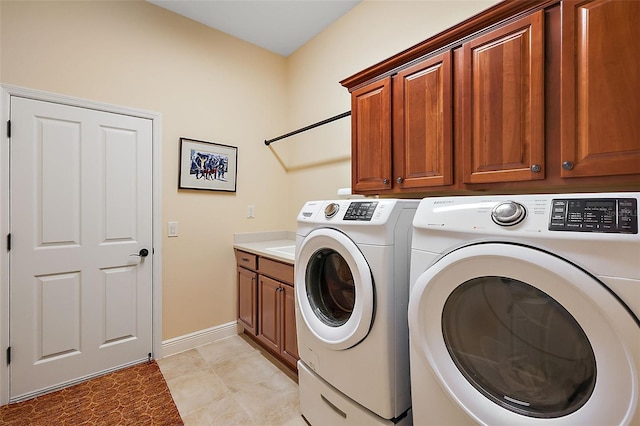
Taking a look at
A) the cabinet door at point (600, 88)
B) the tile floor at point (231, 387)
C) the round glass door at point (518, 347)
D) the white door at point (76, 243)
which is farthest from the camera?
the white door at point (76, 243)

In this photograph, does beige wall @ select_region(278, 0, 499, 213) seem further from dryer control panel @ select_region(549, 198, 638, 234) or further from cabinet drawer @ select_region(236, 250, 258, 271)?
dryer control panel @ select_region(549, 198, 638, 234)

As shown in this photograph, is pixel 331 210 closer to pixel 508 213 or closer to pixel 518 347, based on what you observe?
pixel 508 213

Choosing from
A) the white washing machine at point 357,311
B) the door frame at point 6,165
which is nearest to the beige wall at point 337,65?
the white washing machine at point 357,311

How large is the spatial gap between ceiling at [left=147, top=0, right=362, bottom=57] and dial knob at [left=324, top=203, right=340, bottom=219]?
1.85 metres

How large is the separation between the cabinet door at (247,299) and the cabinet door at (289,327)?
450 millimetres

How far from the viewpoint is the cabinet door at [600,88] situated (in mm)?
938

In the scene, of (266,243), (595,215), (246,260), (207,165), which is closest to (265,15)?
(207,165)

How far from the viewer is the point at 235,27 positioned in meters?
2.61

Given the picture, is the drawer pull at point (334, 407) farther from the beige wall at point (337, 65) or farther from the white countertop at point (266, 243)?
the beige wall at point (337, 65)

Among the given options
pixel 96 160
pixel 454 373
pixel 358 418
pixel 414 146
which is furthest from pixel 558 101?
pixel 96 160

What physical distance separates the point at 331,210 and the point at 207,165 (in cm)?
160

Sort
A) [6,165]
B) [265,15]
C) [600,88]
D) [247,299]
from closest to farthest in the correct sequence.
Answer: [600,88]
[6,165]
[265,15]
[247,299]

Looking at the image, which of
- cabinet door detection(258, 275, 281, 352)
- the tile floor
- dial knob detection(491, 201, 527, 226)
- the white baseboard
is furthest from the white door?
dial knob detection(491, 201, 527, 226)

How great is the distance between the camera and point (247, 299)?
2.55 meters
